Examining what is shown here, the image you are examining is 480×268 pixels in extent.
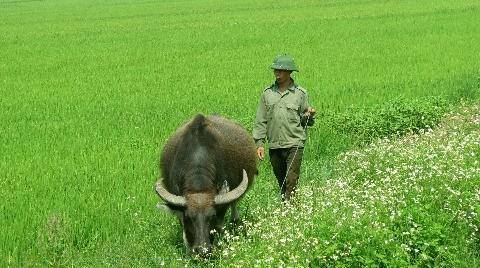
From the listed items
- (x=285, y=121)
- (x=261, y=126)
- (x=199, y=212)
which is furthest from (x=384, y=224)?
(x=261, y=126)

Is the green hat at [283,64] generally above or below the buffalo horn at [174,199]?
above

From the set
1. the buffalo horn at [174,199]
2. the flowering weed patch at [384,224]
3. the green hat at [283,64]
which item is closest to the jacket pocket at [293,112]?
the green hat at [283,64]

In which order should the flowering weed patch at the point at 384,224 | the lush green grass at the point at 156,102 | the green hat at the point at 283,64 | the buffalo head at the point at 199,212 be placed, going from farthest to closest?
the green hat at the point at 283,64, the lush green grass at the point at 156,102, the buffalo head at the point at 199,212, the flowering weed patch at the point at 384,224

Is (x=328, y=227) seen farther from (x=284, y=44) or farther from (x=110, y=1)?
(x=110, y=1)

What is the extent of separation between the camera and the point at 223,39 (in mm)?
27047

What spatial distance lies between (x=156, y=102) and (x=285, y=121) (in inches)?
274

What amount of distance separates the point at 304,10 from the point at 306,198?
3649 centimetres

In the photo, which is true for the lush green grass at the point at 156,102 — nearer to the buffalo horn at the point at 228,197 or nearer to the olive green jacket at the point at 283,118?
the buffalo horn at the point at 228,197

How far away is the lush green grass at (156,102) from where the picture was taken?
6762 millimetres

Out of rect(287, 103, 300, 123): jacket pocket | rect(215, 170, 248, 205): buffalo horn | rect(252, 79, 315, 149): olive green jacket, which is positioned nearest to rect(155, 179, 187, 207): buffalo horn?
rect(215, 170, 248, 205): buffalo horn

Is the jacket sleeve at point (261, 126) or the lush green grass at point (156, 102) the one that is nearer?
the lush green grass at point (156, 102)

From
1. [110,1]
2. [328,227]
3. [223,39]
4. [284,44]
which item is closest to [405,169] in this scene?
[328,227]

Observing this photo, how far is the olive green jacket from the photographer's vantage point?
7.37 m

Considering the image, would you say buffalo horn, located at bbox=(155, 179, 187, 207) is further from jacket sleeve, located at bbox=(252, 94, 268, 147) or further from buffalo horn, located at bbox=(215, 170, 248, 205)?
jacket sleeve, located at bbox=(252, 94, 268, 147)
